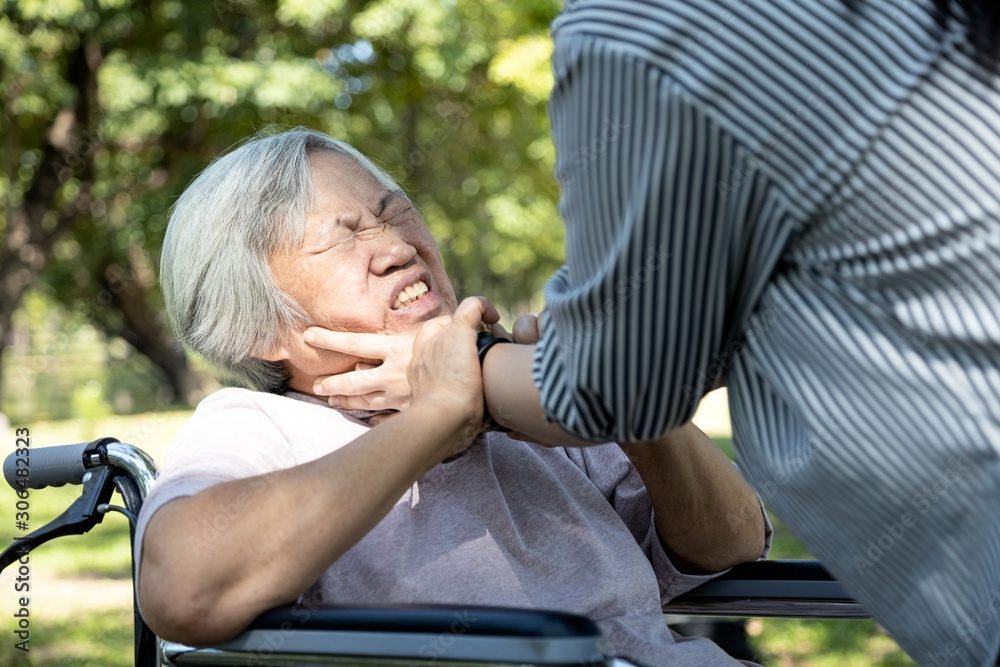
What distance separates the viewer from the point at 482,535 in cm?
204

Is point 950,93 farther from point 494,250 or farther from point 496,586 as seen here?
point 494,250

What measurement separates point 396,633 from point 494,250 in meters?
23.4

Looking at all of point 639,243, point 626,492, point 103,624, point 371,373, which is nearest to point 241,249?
point 371,373

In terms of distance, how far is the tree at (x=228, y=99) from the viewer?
13.1 metres

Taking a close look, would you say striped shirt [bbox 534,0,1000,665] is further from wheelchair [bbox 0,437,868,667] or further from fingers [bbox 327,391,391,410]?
fingers [bbox 327,391,391,410]

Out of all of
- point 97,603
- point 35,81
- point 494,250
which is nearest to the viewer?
point 97,603

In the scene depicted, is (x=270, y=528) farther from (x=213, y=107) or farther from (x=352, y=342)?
(x=213, y=107)

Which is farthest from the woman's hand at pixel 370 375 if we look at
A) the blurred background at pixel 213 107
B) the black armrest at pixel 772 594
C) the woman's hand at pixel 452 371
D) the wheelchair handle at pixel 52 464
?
the blurred background at pixel 213 107

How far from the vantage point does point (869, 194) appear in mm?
1178

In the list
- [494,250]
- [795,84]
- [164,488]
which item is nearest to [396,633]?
[164,488]

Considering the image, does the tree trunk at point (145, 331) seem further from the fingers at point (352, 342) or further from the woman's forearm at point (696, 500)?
the woman's forearm at point (696, 500)

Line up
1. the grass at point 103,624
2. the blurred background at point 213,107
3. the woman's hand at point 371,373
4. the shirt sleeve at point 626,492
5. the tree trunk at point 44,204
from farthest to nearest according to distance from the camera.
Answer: the tree trunk at point 44,204, the blurred background at point 213,107, the grass at point 103,624, the shirt sleeve at point 626,492, the woman's hand at point 371,373

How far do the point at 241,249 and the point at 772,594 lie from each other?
117cm

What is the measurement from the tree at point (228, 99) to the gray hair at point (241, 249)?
33.3 feet
